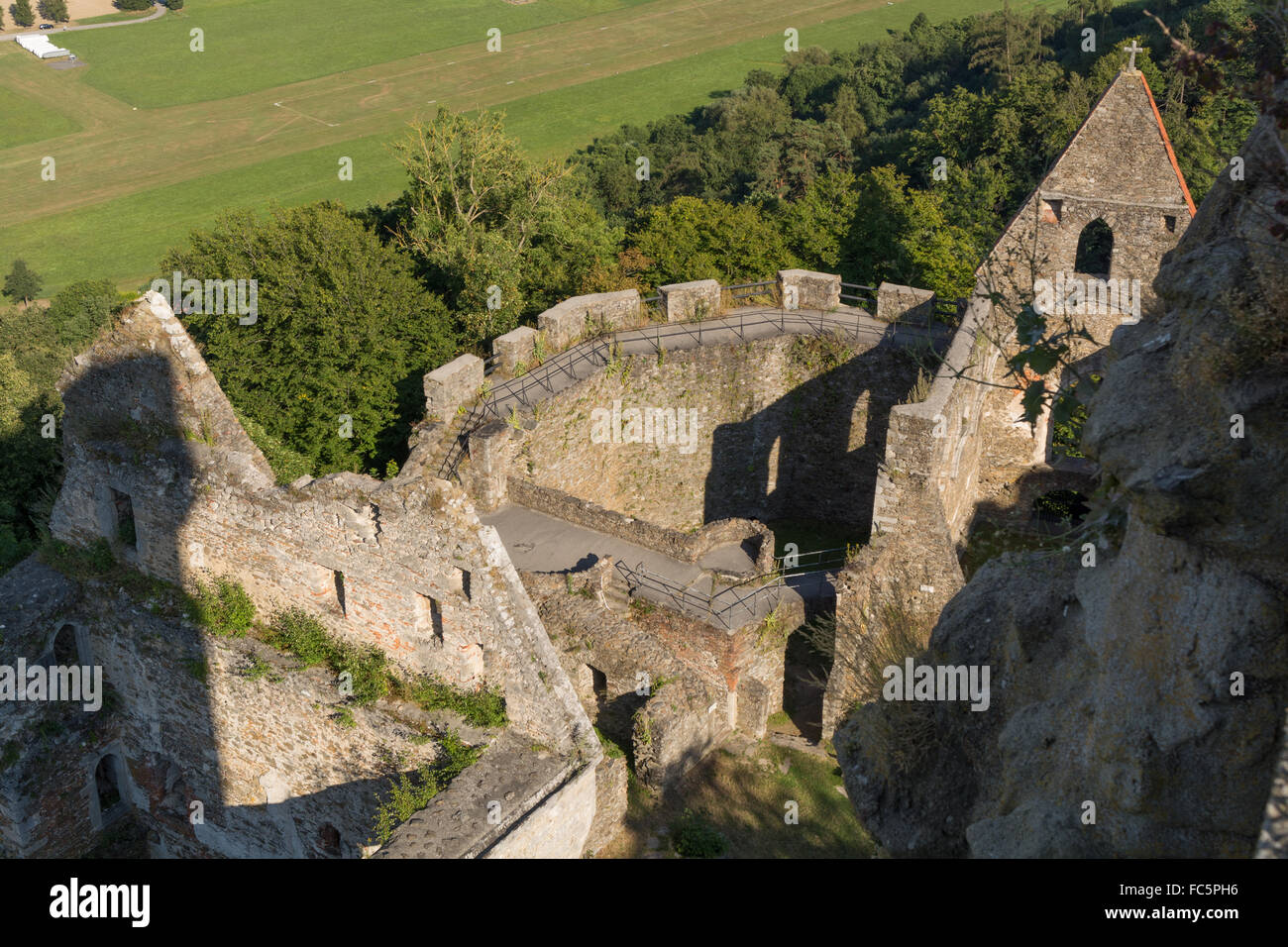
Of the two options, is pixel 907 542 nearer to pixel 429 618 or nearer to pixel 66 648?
pixel 429 618

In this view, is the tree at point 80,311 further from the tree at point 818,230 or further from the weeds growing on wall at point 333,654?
the weeds growing on wall at point 333,654

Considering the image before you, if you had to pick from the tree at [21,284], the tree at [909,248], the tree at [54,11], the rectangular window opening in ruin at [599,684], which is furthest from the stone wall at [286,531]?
the tree at [54,11]

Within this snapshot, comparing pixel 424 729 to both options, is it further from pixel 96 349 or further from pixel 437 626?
pixel 96 349

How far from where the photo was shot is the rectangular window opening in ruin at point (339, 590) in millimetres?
13156

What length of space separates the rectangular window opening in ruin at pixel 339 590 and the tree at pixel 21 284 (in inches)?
2018

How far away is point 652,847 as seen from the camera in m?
14.6

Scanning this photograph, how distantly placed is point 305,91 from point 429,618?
7904 centimetres

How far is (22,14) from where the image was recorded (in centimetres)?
9231

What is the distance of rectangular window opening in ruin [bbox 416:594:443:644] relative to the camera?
12648 mm

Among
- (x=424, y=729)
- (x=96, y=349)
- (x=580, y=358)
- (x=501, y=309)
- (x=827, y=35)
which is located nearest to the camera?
(x=424, y=729)

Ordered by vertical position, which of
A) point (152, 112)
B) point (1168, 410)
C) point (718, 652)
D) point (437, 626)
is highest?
point (152, 112)

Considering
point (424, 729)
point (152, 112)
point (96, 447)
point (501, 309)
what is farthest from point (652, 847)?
point (152, 112)

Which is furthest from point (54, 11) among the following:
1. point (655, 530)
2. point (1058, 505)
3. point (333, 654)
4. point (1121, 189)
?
point (333, 654)

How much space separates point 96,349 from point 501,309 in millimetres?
12349
